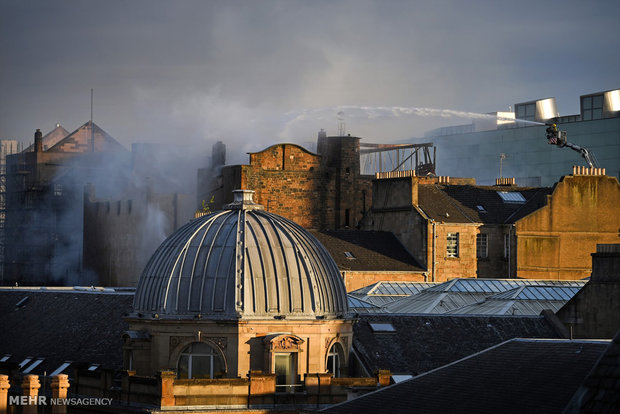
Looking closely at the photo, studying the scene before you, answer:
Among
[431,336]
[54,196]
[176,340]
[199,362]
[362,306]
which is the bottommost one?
[199,362]

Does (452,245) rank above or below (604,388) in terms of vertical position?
above

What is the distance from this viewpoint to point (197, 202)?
114250 millimetres

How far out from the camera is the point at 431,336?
6725 cm

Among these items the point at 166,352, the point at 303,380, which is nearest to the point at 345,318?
the point at 303,380

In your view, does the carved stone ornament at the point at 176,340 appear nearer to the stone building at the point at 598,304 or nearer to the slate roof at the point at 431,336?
the slate roof at the point at 431,336

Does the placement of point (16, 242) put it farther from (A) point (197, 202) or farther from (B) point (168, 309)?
(B) point (168, 309)

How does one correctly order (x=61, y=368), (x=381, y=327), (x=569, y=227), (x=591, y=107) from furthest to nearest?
1. (x=591, y=107)
2. (x=569, y=227)
3. (x=61, y=368)
4. (x=381, y=327)

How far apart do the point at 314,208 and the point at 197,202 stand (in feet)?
29.1

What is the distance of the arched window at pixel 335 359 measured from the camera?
5875 centimetres

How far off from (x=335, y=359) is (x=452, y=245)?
47083 millimetres

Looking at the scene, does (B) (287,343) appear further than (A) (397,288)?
No

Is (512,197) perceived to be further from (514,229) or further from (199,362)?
(199,362)

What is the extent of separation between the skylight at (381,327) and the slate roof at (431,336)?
0.60ft

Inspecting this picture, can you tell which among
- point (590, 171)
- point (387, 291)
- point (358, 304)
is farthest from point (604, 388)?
point (590, 171)
